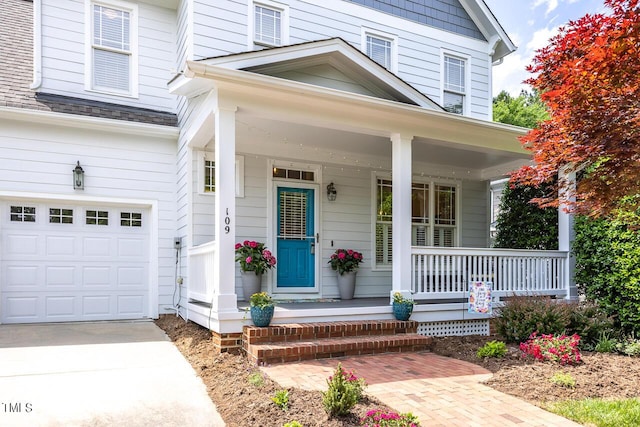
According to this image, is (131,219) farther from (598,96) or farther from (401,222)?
(598,96)

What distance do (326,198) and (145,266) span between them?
3.31 m

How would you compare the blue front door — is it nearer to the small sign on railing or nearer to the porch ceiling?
the porch ceiling

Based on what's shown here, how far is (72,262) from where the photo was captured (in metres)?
7.08

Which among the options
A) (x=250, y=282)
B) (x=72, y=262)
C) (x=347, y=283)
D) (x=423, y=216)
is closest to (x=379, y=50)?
(x=423, y=216)

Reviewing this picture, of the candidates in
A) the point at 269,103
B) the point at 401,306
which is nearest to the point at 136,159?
the point at 269,103

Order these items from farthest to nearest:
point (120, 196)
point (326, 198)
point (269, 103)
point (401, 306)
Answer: point (326, 198) → point (120, 196) → point (401, 306) → point (269, 103)

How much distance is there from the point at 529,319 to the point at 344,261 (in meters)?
3.12

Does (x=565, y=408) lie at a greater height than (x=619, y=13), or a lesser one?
lesser

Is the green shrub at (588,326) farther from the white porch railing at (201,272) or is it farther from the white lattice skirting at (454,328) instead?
the white porch railing at (201,272)

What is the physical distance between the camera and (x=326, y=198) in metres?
7.99

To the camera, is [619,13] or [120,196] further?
[120,196]

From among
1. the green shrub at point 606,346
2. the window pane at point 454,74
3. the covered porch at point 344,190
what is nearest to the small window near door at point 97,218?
the covered porch at point 344,190

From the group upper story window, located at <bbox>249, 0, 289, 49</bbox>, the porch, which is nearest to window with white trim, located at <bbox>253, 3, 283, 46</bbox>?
upper story window, located at <bbox>249, 0, 289, 49</bbox>

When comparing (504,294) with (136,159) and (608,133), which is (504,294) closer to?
A: (608,133)
